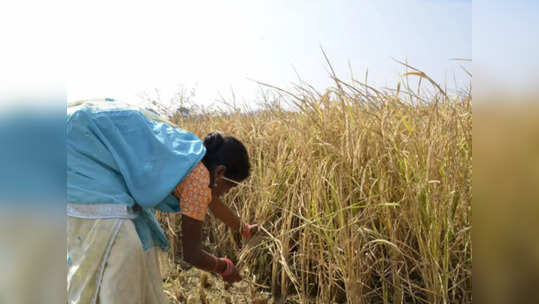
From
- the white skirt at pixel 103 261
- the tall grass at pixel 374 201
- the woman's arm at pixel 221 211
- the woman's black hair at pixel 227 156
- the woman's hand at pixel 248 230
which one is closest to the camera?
the white skirt at pixel 103 261

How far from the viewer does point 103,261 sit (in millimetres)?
1267

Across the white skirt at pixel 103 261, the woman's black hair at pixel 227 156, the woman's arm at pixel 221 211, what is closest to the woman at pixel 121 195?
the white skirt at pixel 103 261

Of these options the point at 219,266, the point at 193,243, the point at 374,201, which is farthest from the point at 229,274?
the point at 374,201

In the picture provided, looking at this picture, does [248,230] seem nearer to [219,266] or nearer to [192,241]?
[219,266]

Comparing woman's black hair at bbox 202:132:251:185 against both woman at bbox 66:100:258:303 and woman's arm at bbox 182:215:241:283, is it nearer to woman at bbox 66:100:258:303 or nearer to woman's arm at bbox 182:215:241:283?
woman at bbox 66:100:258:303

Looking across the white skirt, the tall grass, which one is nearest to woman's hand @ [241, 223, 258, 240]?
the tall grass

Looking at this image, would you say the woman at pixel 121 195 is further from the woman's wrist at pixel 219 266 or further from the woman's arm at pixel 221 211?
the woman's arm at pixel 221 211

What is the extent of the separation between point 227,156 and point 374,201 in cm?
66

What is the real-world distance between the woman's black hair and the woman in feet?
0.36

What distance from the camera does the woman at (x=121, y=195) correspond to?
4.12 ft

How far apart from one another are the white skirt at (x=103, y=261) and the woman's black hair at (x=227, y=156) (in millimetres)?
410

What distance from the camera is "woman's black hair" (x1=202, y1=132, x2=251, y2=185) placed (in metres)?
1.52
